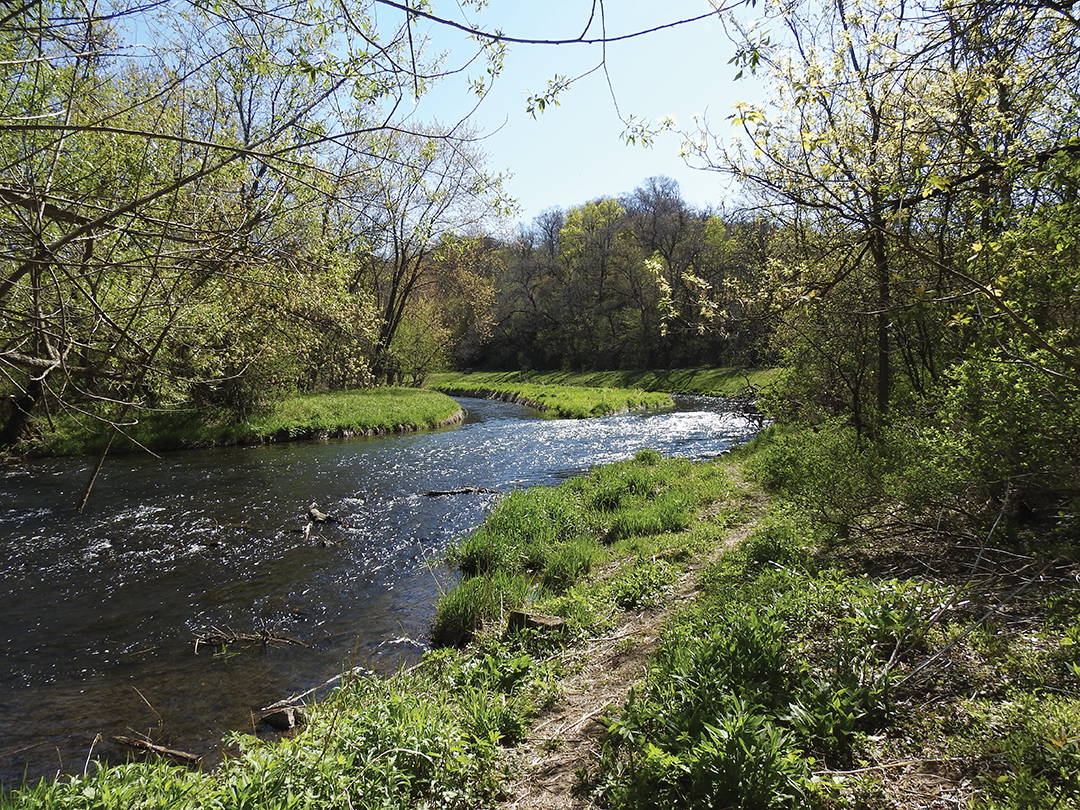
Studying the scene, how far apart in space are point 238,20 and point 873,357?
422 inches

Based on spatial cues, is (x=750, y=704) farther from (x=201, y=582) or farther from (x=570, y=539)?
(x=201, y=582)

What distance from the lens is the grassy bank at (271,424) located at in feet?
57.7

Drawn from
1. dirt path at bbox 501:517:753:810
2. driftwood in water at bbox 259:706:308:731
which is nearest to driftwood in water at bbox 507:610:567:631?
dirt path at bbox 501:517:753:810

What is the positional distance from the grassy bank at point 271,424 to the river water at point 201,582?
169cm

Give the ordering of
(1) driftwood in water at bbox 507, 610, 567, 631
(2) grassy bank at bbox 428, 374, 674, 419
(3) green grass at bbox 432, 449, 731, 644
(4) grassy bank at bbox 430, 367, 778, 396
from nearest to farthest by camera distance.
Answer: (1) driftwood in water at bbox 507, 610, 567, 631, (3) green grass at bbox 432, 449, 731, 644, (2) grassy bank at bbox 428, 374, 674, 419, (4) grassy bank at bbox 430, 367, 778, 396

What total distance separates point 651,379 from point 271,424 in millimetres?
33464

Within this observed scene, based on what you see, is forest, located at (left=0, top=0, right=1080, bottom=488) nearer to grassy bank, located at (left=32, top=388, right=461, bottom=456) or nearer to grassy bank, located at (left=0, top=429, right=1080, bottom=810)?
grassy bank, located at (left=0, top=429, right=1080, bottom=810)

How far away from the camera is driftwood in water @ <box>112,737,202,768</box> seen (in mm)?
4598

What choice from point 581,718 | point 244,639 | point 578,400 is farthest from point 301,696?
point 578,400

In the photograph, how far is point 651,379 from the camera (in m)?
47.7

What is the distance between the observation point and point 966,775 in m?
2.90

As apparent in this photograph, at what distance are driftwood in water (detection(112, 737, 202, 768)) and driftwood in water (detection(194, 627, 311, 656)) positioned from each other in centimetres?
184

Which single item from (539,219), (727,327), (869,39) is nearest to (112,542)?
(727,327)

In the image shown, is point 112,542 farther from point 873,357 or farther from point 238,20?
point 873,357
